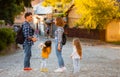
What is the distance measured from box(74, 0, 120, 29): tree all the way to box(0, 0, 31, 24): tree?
14.3 meters

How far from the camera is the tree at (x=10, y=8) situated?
3140cm

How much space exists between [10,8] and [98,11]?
53.8 ft

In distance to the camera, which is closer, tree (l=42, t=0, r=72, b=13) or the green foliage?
the green foliage

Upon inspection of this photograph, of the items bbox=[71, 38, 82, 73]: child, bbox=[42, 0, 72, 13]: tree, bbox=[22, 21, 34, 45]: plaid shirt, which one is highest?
bbox=[22, 21, 34, 45]: plaid shirt

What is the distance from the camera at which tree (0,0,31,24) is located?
1236 inches

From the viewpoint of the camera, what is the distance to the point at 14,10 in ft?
107

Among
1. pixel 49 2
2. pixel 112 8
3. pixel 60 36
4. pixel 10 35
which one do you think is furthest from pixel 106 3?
pixel 60 36

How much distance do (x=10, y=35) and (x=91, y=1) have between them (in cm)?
2086

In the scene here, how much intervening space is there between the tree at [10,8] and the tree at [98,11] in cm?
1433

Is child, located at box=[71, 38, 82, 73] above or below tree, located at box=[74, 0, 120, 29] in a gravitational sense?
above

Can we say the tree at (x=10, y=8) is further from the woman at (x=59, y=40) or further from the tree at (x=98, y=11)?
the woman at (x=59, y=40)

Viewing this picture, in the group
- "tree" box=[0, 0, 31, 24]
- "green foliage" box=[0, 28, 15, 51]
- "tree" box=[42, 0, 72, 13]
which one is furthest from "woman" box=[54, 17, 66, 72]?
"tree" box=[42, 0, 72, 13]

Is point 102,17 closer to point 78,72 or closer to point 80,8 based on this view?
point 80,8

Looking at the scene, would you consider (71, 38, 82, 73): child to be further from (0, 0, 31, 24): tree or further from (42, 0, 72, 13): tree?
(42, 0, 72, 13): tree
